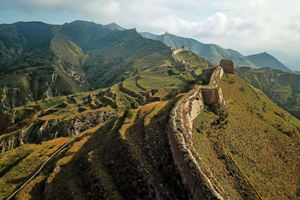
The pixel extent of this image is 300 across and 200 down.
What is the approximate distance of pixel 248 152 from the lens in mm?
47656

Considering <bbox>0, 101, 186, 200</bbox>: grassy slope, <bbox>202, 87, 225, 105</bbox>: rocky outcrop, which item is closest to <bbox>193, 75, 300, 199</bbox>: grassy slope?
<bbox>202, 87, 225, 105</bbox>: rocky outcrop

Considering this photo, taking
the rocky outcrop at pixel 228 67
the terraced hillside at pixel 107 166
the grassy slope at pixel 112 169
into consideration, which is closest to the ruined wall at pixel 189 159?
the terraced hillside at pixel 107 166

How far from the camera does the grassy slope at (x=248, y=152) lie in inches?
1489

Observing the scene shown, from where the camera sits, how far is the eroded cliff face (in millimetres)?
89463

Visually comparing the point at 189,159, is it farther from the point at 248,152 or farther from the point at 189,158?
the point at 248,152

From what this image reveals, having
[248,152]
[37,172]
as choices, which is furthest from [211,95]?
[37,172]

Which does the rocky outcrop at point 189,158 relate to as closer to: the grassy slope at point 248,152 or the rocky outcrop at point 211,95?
the grassy slope at point 248,152

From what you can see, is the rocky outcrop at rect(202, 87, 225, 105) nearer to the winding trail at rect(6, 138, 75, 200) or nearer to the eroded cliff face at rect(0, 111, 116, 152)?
the winding trail at rect(6, 138, 75, 200)

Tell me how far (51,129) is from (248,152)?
242ft

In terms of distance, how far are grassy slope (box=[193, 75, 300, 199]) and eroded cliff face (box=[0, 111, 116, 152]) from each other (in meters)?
55.6

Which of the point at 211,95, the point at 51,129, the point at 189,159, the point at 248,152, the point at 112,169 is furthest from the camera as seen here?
the point at 51,129

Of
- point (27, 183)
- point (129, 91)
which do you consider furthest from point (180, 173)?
point (129, 91)

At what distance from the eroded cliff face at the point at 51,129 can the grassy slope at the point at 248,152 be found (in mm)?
55591

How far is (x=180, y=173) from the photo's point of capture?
1190 inches
